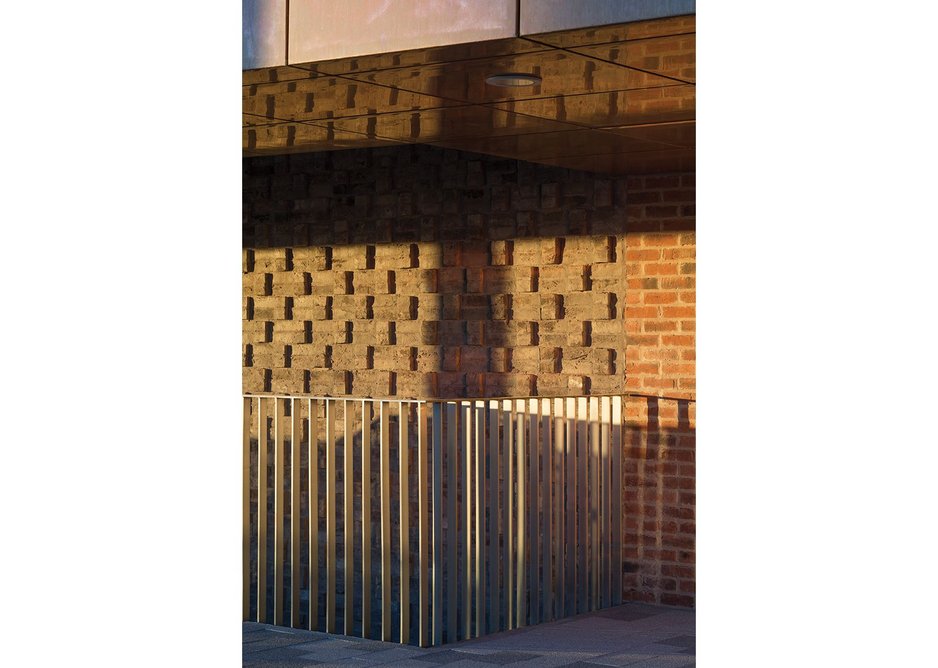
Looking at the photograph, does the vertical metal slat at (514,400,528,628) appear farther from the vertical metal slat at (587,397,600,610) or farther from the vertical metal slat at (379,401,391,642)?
the vertical metal slat at (379,401,391,642)

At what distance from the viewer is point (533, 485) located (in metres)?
8.14

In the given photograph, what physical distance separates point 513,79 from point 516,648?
3.07 m

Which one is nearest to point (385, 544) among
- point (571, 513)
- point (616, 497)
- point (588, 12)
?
point (571, 513)

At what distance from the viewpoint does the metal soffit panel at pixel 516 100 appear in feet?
18.9

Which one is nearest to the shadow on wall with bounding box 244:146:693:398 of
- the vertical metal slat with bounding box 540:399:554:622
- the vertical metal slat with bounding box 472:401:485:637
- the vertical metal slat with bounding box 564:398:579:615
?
the vertical metal slat with bounding box 564:398:579:615

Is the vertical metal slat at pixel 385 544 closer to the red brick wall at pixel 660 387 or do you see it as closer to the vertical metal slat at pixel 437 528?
the vertical metal slat at pixel 437 528

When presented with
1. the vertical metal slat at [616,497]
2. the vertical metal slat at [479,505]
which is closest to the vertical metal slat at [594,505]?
the vertical metal slat at [616,497]

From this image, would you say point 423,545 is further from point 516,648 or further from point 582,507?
point 582,507

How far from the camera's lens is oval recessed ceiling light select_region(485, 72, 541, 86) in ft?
20.5

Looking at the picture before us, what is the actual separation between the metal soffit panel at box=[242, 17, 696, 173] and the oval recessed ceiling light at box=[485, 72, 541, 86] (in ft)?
0.17

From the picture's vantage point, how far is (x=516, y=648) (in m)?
7.45
